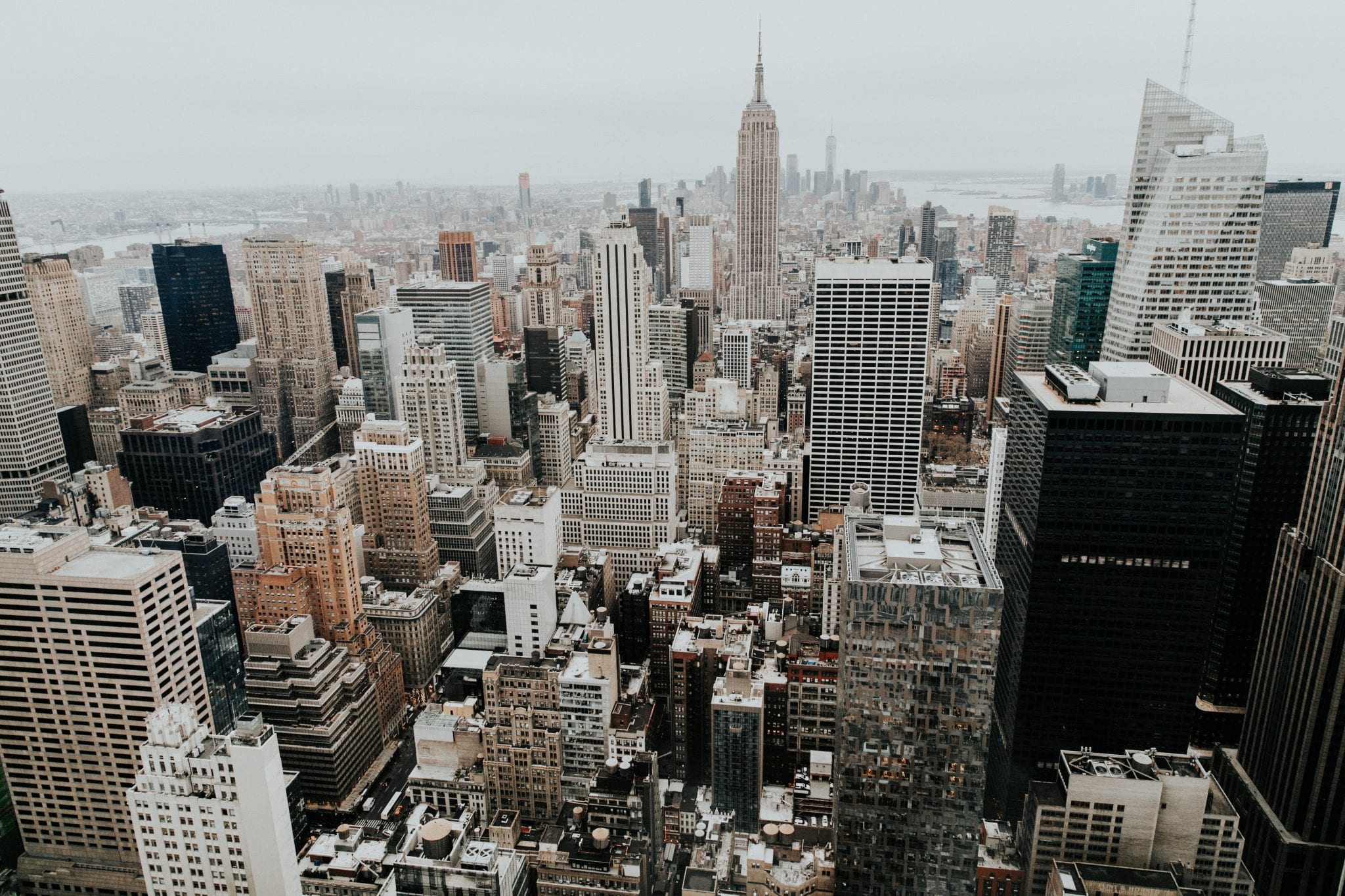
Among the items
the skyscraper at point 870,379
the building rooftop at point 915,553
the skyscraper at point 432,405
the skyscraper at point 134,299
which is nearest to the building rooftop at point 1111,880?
the building rooftop at point 915,553

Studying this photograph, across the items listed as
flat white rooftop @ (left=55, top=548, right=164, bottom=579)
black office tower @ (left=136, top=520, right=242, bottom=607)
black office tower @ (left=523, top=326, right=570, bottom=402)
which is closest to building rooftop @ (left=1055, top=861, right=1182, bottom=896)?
flat white rooftop @ (left=55, top=548, right=164, bottom=579)

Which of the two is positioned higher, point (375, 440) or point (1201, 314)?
point (1201, 314)

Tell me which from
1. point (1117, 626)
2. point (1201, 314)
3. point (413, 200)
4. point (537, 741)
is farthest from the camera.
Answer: point (413, 200)

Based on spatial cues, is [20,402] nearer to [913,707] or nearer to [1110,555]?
[913,707]

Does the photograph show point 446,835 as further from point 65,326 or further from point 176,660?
point 65,326

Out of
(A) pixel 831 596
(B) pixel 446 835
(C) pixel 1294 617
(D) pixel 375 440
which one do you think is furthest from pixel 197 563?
(C) pixel 1294 617

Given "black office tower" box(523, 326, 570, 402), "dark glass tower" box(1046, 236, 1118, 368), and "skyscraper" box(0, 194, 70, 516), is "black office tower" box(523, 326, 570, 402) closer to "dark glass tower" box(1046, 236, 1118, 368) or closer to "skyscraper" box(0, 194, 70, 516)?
"skyscraper" box(0, 194, 70, 516)
